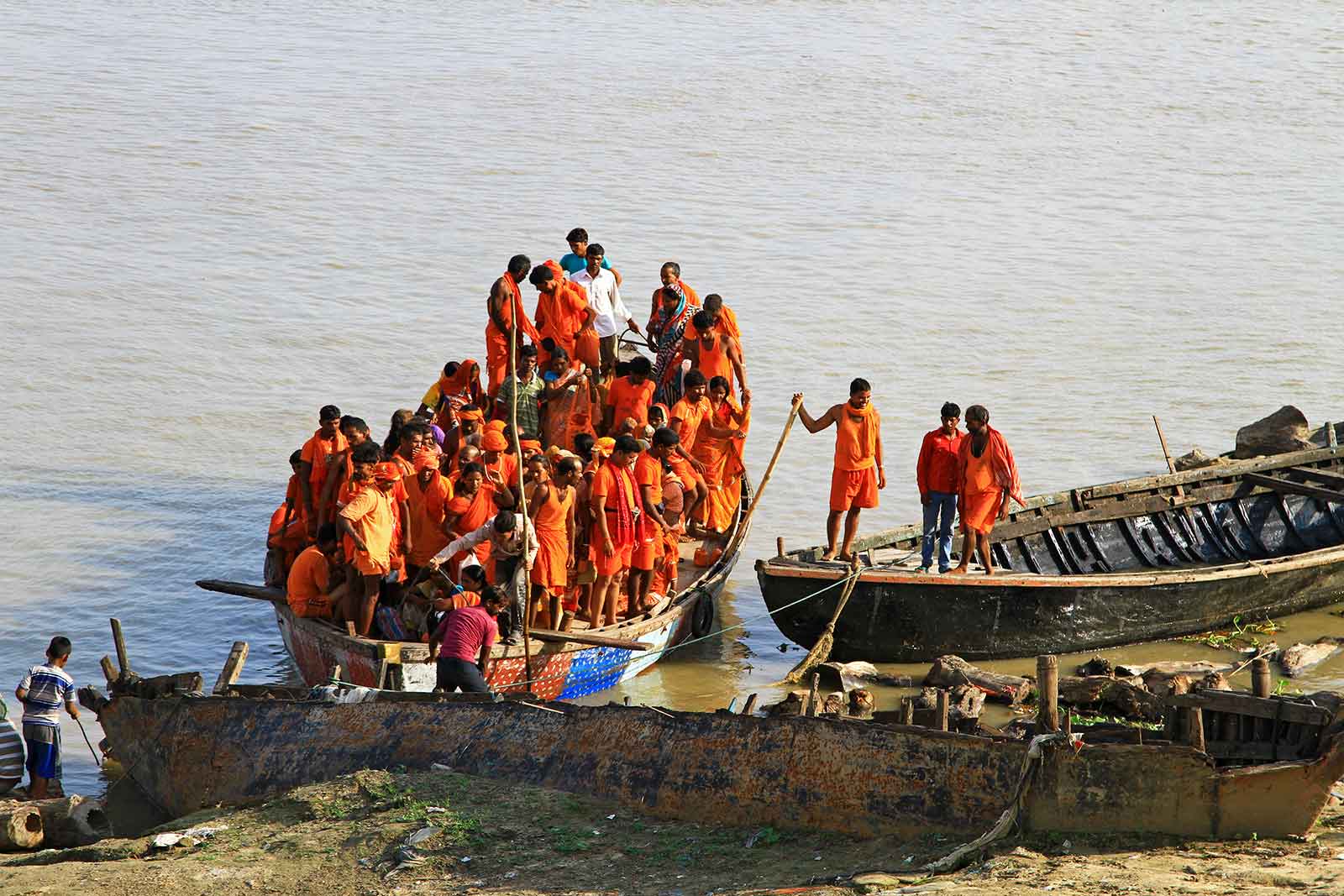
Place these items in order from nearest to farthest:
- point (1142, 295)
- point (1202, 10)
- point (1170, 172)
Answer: point (1142, 295)
point (1170, 172)
point (1202, 10)

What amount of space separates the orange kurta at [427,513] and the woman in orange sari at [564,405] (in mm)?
2761

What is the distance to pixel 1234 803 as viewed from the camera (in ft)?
25.2

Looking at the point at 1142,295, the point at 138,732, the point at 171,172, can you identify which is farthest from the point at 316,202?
the point at 138,732

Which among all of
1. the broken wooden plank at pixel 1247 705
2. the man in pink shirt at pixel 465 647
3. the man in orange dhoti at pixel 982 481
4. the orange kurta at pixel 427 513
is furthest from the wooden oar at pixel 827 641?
the broken wooden plank at pixel 1247 705

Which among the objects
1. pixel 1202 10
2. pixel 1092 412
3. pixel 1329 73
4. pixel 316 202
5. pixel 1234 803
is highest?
pixel 1202 10

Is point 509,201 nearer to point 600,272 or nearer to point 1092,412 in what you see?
point 1092,412

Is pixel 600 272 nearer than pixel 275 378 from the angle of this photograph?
Yes

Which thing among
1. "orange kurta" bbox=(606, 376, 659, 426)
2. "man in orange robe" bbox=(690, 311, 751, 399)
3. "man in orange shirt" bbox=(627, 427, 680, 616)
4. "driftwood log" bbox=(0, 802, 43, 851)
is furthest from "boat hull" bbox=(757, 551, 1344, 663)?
"driftwood log" bbox=(0, 802, 43, 851)

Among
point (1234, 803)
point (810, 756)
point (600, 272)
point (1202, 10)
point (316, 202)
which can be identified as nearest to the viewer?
point (1234, 803)

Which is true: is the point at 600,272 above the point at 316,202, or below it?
below

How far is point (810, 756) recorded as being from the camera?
8.19 meters

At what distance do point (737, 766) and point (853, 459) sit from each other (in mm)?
5044

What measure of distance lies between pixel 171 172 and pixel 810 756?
24453 mm

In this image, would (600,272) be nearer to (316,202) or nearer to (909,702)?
(909,702)
